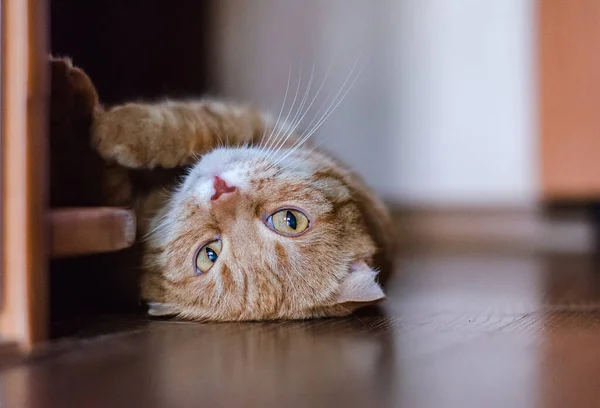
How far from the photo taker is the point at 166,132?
151 centimetres

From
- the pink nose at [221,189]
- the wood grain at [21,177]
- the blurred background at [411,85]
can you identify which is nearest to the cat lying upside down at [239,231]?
the pink nose at [221,189]

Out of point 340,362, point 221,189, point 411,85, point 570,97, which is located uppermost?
point 411,85

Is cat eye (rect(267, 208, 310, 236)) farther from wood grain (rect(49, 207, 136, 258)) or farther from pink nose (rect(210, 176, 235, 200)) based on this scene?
wood grain (rect(49, 207, 136, 258))

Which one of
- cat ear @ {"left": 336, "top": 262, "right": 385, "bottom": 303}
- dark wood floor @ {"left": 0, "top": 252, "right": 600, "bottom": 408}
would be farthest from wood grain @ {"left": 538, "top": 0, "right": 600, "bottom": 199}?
cat ear @ {"left": 336, "top": 262, "right": 385, "bottom": 303}

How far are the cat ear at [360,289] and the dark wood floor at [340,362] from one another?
0.05 meters

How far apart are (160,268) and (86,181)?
25 cm

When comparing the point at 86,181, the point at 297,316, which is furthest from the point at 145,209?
the point at 297,316

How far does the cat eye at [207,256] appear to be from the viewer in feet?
4.80

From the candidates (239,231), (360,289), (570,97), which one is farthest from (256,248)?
(570,97)

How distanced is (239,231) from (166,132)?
0.93ft

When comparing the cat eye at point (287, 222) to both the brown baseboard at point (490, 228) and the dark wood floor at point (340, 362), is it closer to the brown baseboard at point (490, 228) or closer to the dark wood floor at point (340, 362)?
the dark wood floor at point (340, 362)

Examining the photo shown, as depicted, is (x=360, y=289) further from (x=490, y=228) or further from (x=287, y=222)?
(x=490, y=228)

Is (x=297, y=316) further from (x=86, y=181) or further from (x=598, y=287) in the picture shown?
(x=598, y=287)

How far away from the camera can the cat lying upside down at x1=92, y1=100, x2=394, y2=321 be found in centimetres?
142
